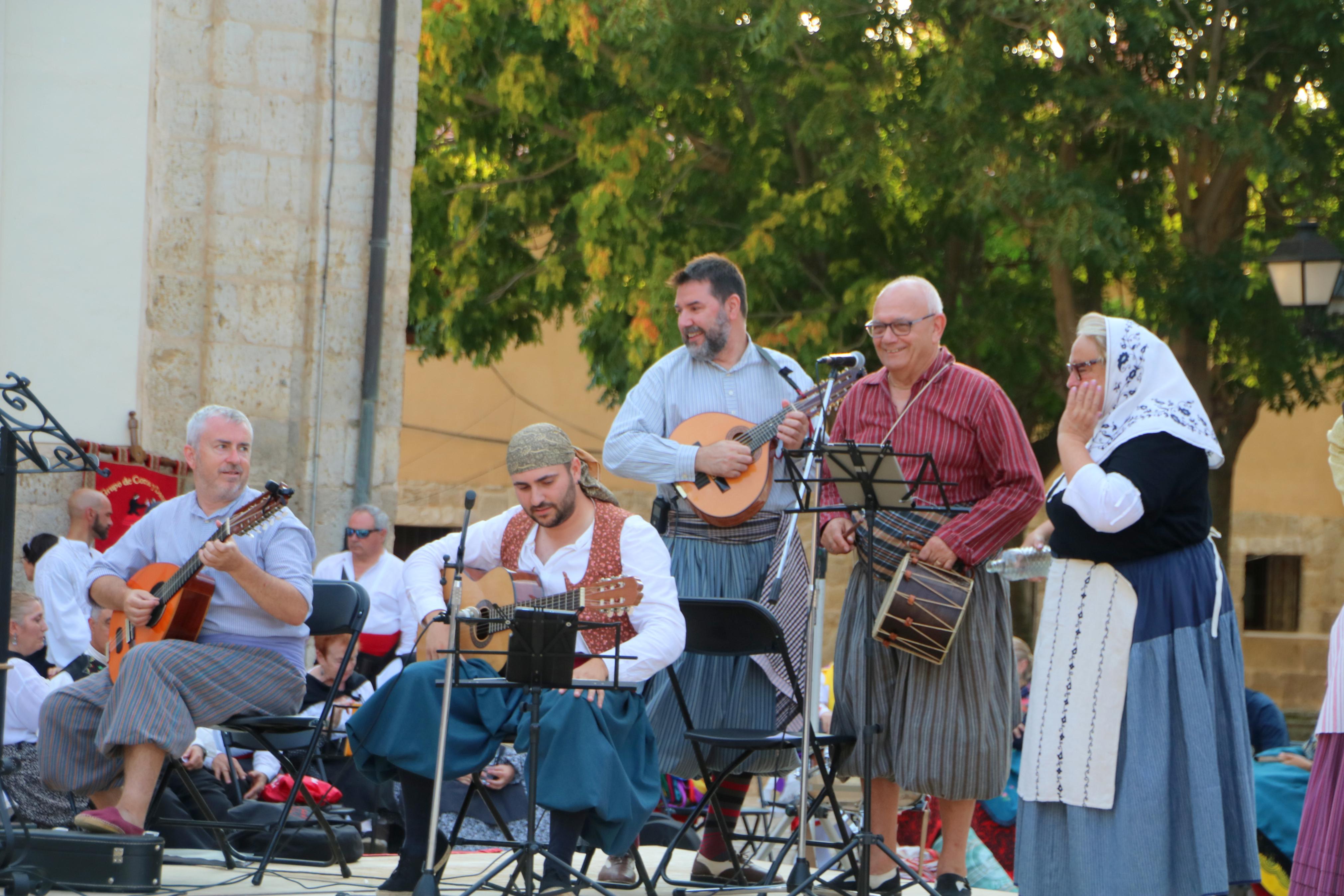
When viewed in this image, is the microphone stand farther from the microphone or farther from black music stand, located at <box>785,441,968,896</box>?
the microphone

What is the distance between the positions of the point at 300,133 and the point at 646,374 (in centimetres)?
414

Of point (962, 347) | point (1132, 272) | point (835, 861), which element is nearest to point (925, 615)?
point (835, 861)

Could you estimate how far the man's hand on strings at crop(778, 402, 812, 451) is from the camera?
212 inches

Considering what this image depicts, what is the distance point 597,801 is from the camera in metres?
4.64

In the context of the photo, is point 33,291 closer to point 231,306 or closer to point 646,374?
point 231,306

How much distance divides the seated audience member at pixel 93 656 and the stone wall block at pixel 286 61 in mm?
3168

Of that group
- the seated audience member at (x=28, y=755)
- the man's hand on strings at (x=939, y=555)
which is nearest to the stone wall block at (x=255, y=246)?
the seated audience member at (x=28, y=755)

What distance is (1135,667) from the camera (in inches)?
171

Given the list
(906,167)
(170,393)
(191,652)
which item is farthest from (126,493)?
(906,167)

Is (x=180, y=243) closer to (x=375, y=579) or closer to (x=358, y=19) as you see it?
(x=358, y=19)

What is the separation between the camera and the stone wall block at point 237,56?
893cm

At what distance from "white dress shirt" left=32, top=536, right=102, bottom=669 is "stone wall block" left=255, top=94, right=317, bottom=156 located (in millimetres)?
2584

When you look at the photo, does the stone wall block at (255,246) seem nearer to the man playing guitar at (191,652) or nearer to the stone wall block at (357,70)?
the stone wall block at (357,70)

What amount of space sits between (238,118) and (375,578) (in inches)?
104
